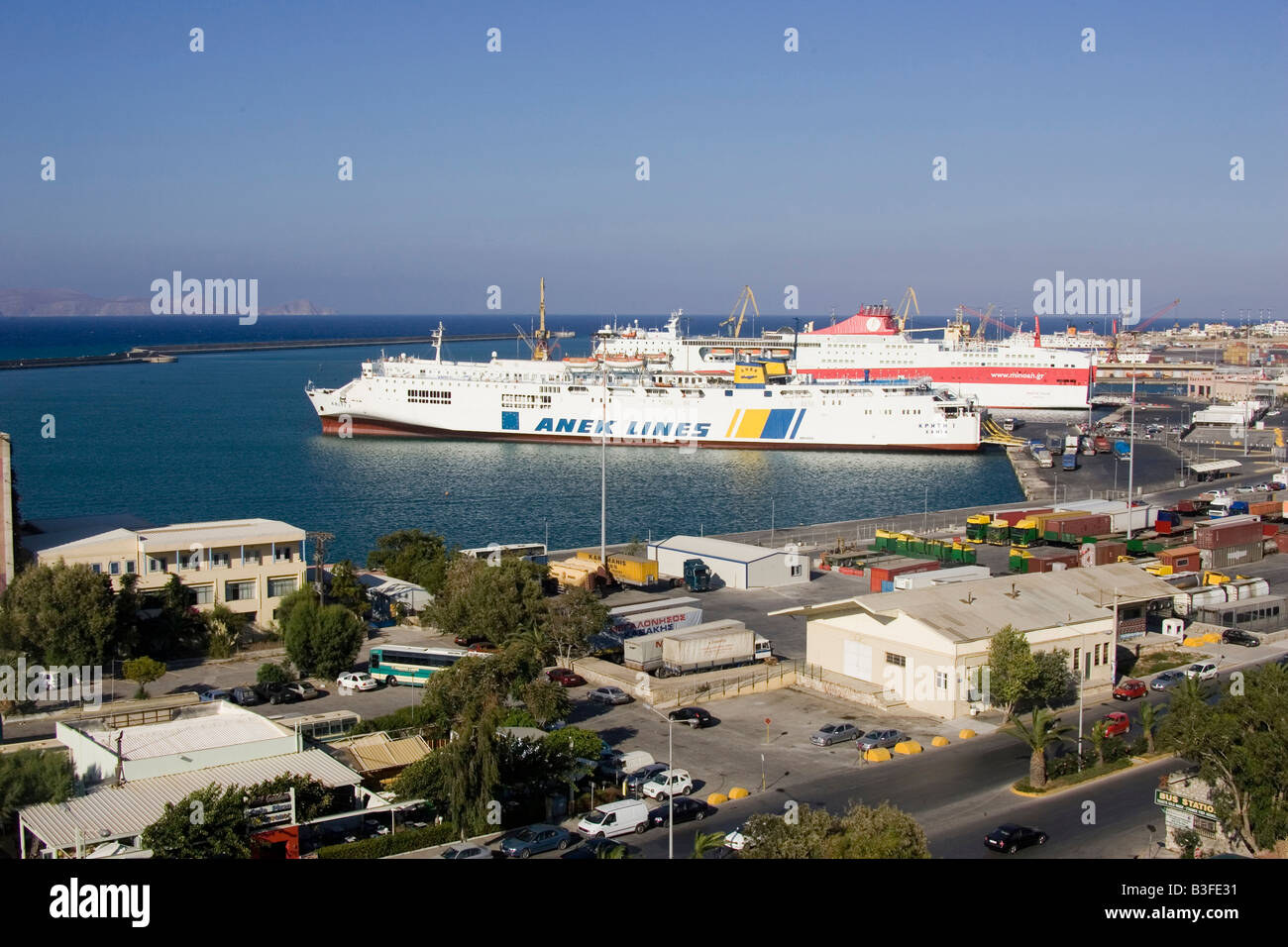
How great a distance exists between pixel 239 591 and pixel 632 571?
19.8 ft

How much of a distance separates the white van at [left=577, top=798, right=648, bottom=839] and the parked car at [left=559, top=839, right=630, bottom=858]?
133mm

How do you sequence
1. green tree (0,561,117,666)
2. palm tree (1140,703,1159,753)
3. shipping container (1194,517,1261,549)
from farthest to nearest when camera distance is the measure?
shipping container (1194,517,1261,549) → green tree (0,561,117,666) → palm tree (1140,703,1159,753)

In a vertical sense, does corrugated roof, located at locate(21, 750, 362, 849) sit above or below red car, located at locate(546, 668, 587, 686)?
above

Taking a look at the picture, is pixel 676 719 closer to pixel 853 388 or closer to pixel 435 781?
pixel 435 781

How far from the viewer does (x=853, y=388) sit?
40281 millimetres

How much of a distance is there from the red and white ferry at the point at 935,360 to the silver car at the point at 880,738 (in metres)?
39.7

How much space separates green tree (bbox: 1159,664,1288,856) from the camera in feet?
24.7

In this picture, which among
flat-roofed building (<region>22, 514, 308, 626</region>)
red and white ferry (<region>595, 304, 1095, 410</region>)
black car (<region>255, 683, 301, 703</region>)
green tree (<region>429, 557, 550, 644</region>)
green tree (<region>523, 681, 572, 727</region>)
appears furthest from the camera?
red and white ferry (<region>595, 304, 1095, 410</region>)

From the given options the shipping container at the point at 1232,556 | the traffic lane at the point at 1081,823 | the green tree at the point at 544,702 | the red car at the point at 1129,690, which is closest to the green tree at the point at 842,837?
the traffic lane at the point at 1081,823

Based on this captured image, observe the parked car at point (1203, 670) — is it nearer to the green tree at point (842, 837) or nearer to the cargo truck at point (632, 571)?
the green tree at point (842, 837)

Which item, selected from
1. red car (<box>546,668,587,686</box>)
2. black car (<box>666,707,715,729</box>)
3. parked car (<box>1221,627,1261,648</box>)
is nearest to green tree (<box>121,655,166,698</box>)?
red car (<box>546,668,587,686</box>)

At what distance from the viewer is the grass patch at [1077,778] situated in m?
9.22

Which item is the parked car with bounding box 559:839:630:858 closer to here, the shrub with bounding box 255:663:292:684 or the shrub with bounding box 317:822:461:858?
the shrub with bounding box 317:822:461:858
